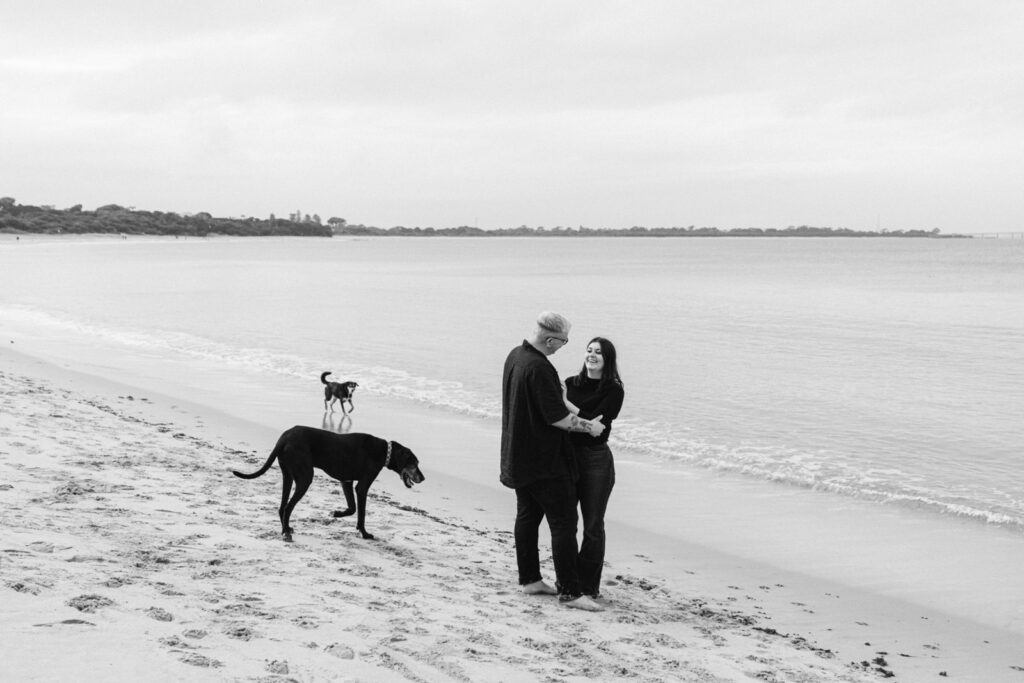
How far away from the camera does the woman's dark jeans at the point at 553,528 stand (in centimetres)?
534

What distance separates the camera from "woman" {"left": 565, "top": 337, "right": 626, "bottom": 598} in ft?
17.1

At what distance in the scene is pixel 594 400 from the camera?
526 centimetres

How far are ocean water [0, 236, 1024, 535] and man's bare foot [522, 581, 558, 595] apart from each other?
5359mm

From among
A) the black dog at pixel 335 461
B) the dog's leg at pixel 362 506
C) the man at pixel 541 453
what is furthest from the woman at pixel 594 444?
the dog's leg at pixel 362 506

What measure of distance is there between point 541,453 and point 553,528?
0.56 metres

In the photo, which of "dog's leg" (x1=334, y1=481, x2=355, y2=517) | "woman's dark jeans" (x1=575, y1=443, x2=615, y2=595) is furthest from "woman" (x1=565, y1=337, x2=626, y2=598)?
"dog's leg" (x1=334, y1=481, x2=355, y2=517)

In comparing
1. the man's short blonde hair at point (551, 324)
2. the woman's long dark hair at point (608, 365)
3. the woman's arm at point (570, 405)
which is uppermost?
the man's short blonde hair at point (551, 324)

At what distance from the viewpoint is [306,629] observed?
167 inches

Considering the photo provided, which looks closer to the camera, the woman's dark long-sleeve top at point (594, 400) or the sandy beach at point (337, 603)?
the sandy beach at point (337, 603)

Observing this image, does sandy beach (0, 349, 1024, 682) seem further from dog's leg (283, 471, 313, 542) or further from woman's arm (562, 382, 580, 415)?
woman's arm (562, 382, 580, 415)

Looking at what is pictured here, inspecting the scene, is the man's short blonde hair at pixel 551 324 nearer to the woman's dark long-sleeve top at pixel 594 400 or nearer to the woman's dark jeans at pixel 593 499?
the woman's dark long-sleeve top at pixel 594 400

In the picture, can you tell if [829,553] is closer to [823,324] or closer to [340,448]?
[340,448]

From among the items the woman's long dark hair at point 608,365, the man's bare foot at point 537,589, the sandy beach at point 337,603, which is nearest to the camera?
the sandy beach at point 337,603

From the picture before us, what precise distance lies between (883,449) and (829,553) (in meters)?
5.18
